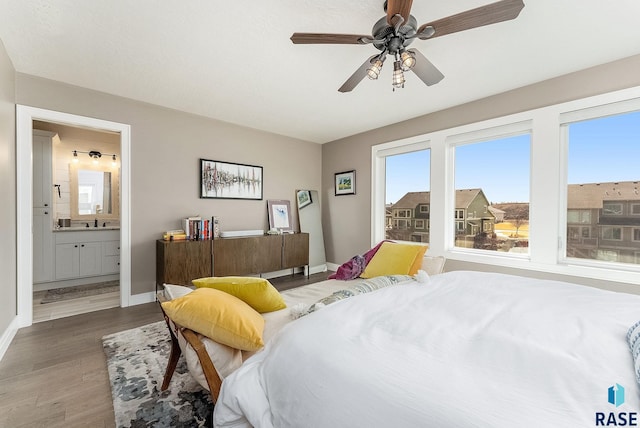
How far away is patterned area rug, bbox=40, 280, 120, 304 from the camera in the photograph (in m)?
3.47

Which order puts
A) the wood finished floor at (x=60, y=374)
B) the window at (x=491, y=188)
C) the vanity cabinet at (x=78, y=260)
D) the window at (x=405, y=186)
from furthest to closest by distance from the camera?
1. the window at (x=405, y=186)
2. the vanity cabinet at (x=78, y=260)
3. the window at (x=491, y=188)
4. the wood finished floor at (x=60, y=374)

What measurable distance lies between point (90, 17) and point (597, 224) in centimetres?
465

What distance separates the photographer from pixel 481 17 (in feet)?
4.88

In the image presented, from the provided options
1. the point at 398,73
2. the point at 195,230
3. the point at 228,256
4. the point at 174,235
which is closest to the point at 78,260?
the point at 174,235

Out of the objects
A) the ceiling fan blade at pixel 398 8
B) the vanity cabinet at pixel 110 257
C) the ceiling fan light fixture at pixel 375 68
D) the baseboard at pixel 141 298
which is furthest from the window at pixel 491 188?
the vanity cabinet at pixel 110 257

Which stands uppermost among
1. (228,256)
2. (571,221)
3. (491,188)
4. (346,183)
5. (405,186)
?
(346,183)

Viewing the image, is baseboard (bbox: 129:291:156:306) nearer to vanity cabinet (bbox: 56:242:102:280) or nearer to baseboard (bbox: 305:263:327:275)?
vanity cabinet (bbox: 56:242:102:280)

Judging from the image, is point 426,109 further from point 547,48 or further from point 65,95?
point 65,95

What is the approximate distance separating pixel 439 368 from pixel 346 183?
4.18 meters

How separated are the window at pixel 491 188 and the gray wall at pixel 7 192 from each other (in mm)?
4638

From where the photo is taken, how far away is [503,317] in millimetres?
1242

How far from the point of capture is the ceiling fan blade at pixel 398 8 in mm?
1462

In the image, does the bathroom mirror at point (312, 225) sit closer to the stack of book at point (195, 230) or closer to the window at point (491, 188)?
the stack of book at point (195, 230)

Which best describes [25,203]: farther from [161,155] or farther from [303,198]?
[303,198]
